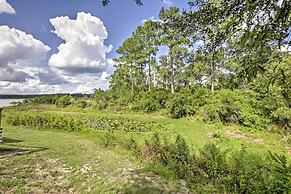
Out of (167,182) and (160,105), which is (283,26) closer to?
(167,182)

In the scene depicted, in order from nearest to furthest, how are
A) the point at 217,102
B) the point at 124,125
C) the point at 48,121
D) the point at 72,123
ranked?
the point at 72,123 < the point at 48,121 < the point at 124,125 < the point at 217,102

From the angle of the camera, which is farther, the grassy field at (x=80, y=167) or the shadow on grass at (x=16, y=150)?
the shadow on grass at (x=16, y=150)

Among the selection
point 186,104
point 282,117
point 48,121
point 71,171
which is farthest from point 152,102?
point 71,171

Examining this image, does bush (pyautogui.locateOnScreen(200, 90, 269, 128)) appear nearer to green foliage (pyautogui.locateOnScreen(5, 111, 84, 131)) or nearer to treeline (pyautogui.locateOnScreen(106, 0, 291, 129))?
treeline (pyautogui.locateOnScreen(106, 0, 291, 129))

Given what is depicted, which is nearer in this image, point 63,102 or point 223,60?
point 223,60

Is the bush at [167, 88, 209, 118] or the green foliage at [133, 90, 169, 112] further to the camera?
the green foliage at [133, 90, 169, 112]

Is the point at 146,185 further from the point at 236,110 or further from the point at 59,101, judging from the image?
the point at 59,101

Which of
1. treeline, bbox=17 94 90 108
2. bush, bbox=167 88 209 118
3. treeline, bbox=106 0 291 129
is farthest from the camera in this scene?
treeline, bbox=17 94 90 108

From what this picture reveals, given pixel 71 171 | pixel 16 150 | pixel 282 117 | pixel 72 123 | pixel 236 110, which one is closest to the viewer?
pixel 71 171

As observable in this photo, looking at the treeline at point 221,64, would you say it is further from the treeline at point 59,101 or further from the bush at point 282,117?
the treeline at point 59,101

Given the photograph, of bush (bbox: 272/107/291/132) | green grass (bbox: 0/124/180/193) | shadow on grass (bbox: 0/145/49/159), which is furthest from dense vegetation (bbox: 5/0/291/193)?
shadow on grass (bbox: 0/145/49/159)

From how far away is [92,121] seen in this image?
802 inches

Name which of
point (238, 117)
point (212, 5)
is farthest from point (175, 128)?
point (212, 5)

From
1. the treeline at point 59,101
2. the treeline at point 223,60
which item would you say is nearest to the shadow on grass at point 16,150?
the treeline at point 223,60
